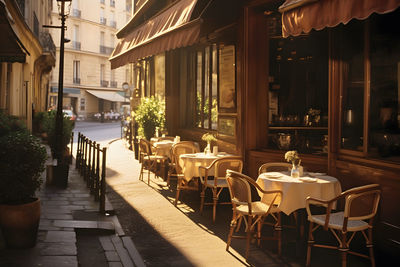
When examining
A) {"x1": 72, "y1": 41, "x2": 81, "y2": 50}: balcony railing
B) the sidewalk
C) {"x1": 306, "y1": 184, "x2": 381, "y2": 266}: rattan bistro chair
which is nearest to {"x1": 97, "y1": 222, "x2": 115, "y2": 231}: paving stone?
the sidewalk

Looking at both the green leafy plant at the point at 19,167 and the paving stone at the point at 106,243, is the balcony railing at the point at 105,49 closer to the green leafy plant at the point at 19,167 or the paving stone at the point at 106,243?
the paving stone at the point at 106,243

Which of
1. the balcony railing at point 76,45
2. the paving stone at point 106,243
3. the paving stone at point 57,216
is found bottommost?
the paving stone at point 106,243

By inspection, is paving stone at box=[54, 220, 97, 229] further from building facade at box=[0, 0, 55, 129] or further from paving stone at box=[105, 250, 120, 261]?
building facade at box=[0, 0, 55, 129]

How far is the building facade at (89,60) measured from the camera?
162 feet

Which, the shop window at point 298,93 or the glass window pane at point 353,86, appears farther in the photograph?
the shop window at point 298,93

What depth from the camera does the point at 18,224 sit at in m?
5.02

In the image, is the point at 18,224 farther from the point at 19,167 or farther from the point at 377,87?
the point at 377,87

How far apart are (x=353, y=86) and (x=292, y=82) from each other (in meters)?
3.35

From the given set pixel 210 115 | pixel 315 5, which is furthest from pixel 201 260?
pixel 210 115

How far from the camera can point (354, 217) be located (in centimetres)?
490

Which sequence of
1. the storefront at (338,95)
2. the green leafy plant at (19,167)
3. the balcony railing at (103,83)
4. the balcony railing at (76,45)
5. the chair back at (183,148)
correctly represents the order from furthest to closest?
the balcony railing at (103,83) < the balcony railing at (76,45) < the chair back at (183,148) < the storefront at (338,95) < the green leafy plant at (19,167)

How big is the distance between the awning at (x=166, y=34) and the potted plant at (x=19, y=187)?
3.60 m

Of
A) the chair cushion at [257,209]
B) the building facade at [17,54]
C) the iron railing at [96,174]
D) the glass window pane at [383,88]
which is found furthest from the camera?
the building facade at [17,54]

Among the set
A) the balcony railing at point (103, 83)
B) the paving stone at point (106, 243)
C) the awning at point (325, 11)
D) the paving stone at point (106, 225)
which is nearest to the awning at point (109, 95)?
the balcony railing at point (103, 83)
